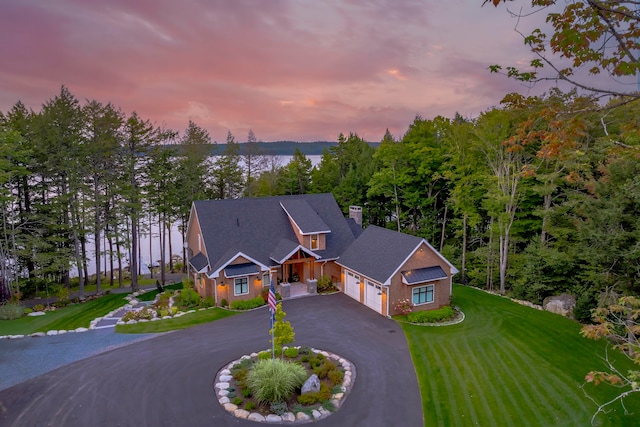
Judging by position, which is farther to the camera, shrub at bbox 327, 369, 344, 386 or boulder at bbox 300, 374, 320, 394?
shrub at bbox 327, 369, 344, 386

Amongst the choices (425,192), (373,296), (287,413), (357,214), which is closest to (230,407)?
(287,413)

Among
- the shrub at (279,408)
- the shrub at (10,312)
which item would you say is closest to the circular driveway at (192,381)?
the shrub at (279,408)

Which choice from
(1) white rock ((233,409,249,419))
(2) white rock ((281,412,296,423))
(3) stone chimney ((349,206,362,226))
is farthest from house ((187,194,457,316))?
(1) white rock ((233,409,249,419))

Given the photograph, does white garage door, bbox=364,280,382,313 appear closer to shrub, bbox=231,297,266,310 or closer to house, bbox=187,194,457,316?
house, bbox=187,194,457,316

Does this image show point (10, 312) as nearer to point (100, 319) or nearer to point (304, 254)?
point (100, 319)

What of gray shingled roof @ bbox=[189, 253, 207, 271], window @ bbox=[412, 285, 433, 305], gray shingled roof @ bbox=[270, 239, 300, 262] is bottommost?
window @ bbox=[412, 285, 433, 305]

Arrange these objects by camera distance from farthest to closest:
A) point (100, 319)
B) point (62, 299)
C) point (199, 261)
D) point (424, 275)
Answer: point (62, 299) < point (199, 261) < point (100, 319) < point (424, 275)
